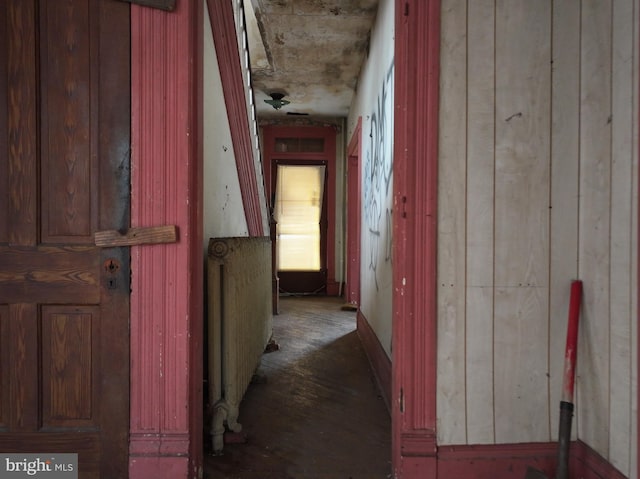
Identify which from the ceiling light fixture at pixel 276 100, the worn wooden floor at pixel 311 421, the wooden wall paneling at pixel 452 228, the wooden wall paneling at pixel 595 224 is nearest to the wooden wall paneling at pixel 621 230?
the wooden wall paneling at pixel 595 224

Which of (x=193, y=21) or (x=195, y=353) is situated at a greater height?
(x=193, y=21)

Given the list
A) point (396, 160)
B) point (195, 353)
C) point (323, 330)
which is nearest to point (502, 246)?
point (396, 160)

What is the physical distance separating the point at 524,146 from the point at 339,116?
220 inches

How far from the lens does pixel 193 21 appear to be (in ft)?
5.15

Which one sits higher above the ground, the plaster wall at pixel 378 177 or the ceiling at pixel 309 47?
the ceiling at pixel 309 47

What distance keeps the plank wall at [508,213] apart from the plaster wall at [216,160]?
1193 millimetres

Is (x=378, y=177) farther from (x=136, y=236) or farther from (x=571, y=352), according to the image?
(x=136, y=236)

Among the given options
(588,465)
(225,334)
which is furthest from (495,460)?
(225,334)

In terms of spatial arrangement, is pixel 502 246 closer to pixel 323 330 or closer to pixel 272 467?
pixel 272 467

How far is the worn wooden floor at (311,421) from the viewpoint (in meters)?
1.81

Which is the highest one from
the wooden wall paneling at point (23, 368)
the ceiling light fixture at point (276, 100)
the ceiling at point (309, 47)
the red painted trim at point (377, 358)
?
the ceiling at point (309, 47)

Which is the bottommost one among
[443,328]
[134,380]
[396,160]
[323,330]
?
[323,330]

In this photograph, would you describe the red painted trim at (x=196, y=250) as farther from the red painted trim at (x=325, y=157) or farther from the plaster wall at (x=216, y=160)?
the red painted trim at (x=325, y=157)

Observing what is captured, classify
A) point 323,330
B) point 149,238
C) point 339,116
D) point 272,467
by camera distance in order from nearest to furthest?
1. point 149,238
2. point 272,467
3. point 323,330
4. point 339,116
